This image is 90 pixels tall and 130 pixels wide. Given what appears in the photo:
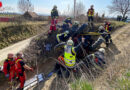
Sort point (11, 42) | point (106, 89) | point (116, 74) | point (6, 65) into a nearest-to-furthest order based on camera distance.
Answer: point (106, 89), point (116, 74), point (6, 65), point (11, 42)

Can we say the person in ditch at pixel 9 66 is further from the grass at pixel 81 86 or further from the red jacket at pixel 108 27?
the red jacket at pixel 108 27

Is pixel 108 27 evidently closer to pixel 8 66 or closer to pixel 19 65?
pixel 19 65

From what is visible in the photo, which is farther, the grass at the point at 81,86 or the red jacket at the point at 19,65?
the red jacket at the point at 19,65

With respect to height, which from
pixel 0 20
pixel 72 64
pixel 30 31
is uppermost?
pixel 0 20

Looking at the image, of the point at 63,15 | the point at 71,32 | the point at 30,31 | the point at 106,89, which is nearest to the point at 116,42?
the point at 71,32

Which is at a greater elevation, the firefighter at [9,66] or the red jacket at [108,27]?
the red jacket at [108,27]

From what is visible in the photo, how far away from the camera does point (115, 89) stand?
92.5 inches

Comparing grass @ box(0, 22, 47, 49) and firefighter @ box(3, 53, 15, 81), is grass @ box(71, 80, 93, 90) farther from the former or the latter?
grass @ box(0, 22, 47, 49)

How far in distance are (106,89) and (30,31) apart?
12.3 meters

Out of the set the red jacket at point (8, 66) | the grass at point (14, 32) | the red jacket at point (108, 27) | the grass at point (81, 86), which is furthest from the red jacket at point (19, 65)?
the grass at point (14, 32)

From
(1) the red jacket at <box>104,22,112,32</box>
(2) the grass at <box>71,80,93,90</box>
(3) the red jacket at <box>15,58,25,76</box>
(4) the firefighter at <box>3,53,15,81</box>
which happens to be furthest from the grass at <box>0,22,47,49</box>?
(2) the grass at <box>71,80,93,90</box>

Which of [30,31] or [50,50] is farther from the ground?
[30,31]

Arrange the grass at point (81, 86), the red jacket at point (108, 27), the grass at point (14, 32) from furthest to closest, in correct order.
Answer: the grass at point (14, 32) → the red jacket at point (108, 27) → the grass at point (81, 86)

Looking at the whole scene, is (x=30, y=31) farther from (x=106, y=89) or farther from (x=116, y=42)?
(x=106, y=89)
